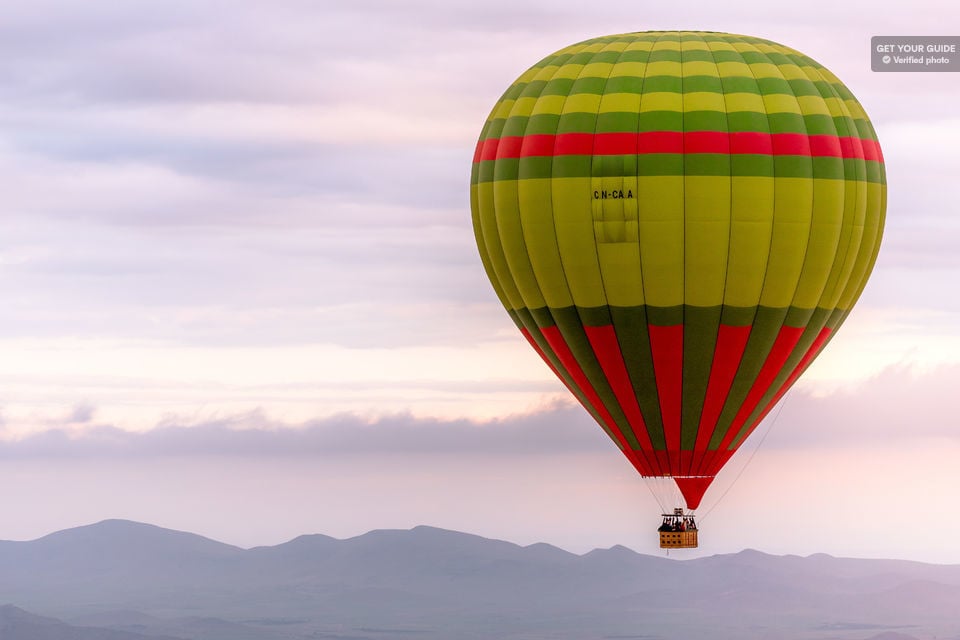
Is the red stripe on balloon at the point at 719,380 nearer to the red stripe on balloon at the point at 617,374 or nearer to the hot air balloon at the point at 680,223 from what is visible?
the hot air balloon at the point at 680,223

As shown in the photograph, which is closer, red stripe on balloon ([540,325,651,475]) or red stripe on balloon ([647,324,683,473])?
red stripe on balloon ([647,324,683,473])

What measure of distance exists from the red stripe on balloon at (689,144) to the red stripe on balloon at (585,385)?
5.18m

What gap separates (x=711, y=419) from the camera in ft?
163

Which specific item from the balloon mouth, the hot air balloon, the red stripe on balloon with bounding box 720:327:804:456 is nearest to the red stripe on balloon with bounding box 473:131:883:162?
the hot air balloon

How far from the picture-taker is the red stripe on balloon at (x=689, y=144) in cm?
4700

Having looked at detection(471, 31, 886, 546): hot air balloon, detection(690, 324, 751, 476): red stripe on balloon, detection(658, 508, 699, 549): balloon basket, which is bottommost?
detection(658, 508, 699, 549): balloon basket

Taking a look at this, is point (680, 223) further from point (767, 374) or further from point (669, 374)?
point (767, 374)

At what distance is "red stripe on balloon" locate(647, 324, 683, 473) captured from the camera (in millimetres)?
48438

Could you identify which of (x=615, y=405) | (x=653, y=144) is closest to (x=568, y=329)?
(x=615, y=405)

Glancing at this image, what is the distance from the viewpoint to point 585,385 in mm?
50625

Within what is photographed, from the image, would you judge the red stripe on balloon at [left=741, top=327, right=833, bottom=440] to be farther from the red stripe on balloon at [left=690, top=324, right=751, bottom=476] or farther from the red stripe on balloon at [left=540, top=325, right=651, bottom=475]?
the red stripe on balloon at [left=540, top=325, right=651, bottom=475]

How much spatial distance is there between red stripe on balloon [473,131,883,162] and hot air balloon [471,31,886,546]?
0.17 ft

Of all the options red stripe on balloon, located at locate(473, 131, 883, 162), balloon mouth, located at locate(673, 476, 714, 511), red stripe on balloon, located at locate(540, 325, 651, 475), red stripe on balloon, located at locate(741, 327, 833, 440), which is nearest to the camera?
red stripe on balloon, located at locate(473, 131, 883, 162)

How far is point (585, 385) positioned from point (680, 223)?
6.07 metres
